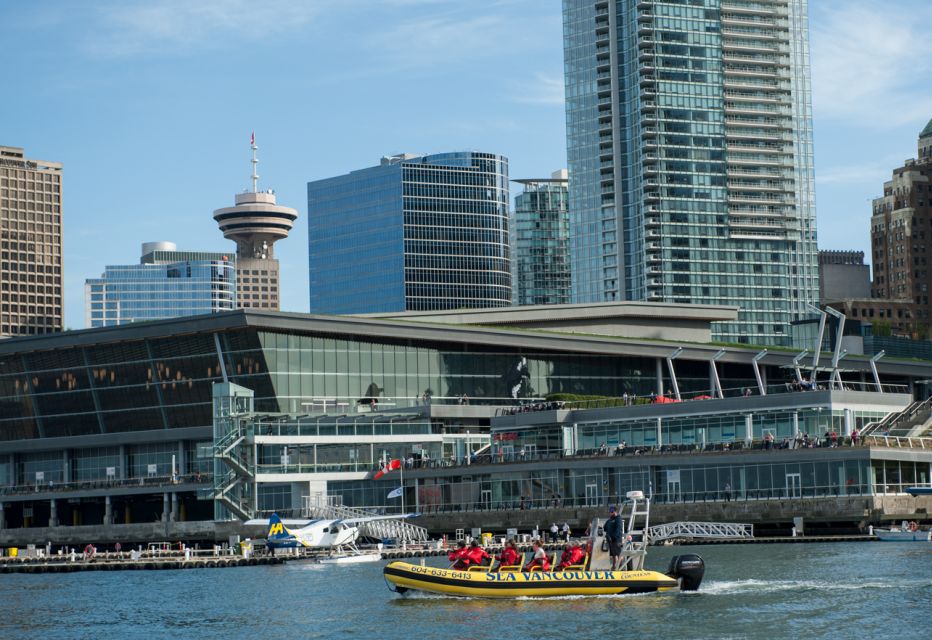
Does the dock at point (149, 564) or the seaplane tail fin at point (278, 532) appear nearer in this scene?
the dock at point (149, 564)

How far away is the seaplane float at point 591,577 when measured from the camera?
73562mm

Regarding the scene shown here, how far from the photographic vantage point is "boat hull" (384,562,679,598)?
→ 73.4m

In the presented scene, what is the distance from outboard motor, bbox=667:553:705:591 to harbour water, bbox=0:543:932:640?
60cm

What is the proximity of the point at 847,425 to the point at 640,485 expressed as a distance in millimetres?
17334

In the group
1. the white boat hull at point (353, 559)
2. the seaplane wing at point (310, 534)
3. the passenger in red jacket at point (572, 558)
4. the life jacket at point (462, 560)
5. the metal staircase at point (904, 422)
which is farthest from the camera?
the metal staircase at point (904, 422)

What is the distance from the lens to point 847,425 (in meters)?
123

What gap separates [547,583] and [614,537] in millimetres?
3818

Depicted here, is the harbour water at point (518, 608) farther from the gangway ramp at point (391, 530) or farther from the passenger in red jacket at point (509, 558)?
the gangway ramp at point (391, 530)

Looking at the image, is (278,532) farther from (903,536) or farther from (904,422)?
(904,422)

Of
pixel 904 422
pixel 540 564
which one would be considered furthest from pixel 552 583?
pixel 904 422

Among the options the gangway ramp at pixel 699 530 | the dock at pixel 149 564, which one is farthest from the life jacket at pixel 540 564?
the dock at pixel 149 564

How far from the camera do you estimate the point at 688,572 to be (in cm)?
7419

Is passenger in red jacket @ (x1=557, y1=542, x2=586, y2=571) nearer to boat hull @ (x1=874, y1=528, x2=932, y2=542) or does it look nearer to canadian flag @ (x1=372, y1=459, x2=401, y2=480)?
boat hull @ (x1=874, y1=528, x2=932, y2=542)

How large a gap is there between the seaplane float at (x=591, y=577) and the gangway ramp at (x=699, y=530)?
40.5 m
